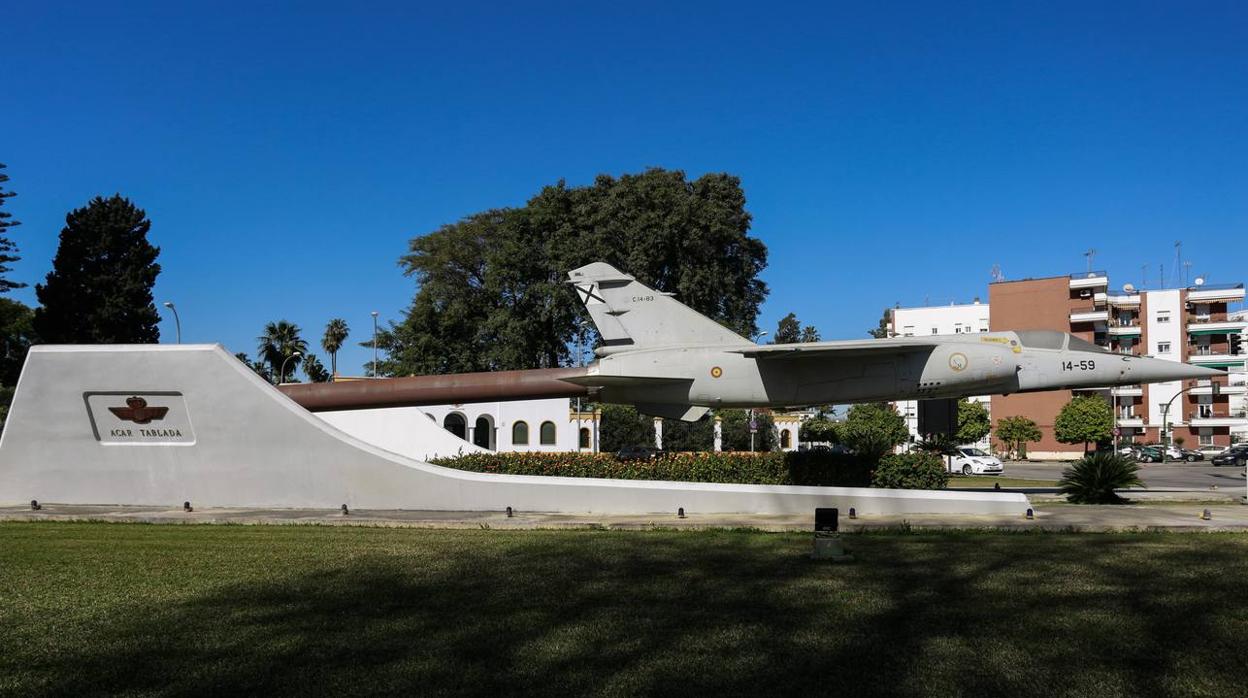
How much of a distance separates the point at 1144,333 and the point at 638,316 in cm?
8004

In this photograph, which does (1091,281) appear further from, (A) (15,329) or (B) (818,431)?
(A) (15,329)

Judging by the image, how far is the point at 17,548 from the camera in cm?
1279

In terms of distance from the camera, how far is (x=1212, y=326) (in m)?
79.4

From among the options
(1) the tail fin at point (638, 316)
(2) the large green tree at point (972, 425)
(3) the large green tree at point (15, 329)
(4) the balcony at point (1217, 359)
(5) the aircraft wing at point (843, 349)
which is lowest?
(2) the large green tree at point (972, 425)

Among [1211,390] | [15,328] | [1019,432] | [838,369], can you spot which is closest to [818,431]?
[1019,432]

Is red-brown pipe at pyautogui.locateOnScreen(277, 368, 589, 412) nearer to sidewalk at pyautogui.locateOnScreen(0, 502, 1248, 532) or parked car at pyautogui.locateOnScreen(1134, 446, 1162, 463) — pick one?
sidewalk at pyautogui.locateOnScreen(0, 502, 1248, 532)

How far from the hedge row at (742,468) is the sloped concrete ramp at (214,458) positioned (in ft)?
6.62

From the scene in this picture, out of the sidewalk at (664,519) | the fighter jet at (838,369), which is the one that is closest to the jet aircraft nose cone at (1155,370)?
the fighter jet at (838,369)

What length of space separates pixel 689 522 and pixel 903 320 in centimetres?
8624

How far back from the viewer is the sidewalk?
15.8 m

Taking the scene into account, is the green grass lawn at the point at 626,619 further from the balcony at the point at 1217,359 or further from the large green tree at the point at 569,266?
the balcony at the point at 1217,359

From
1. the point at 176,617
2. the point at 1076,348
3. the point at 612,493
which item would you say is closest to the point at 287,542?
the point at 176,617

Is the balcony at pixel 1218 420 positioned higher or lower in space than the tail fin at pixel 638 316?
lower

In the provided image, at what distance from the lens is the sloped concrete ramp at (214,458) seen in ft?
61.5
